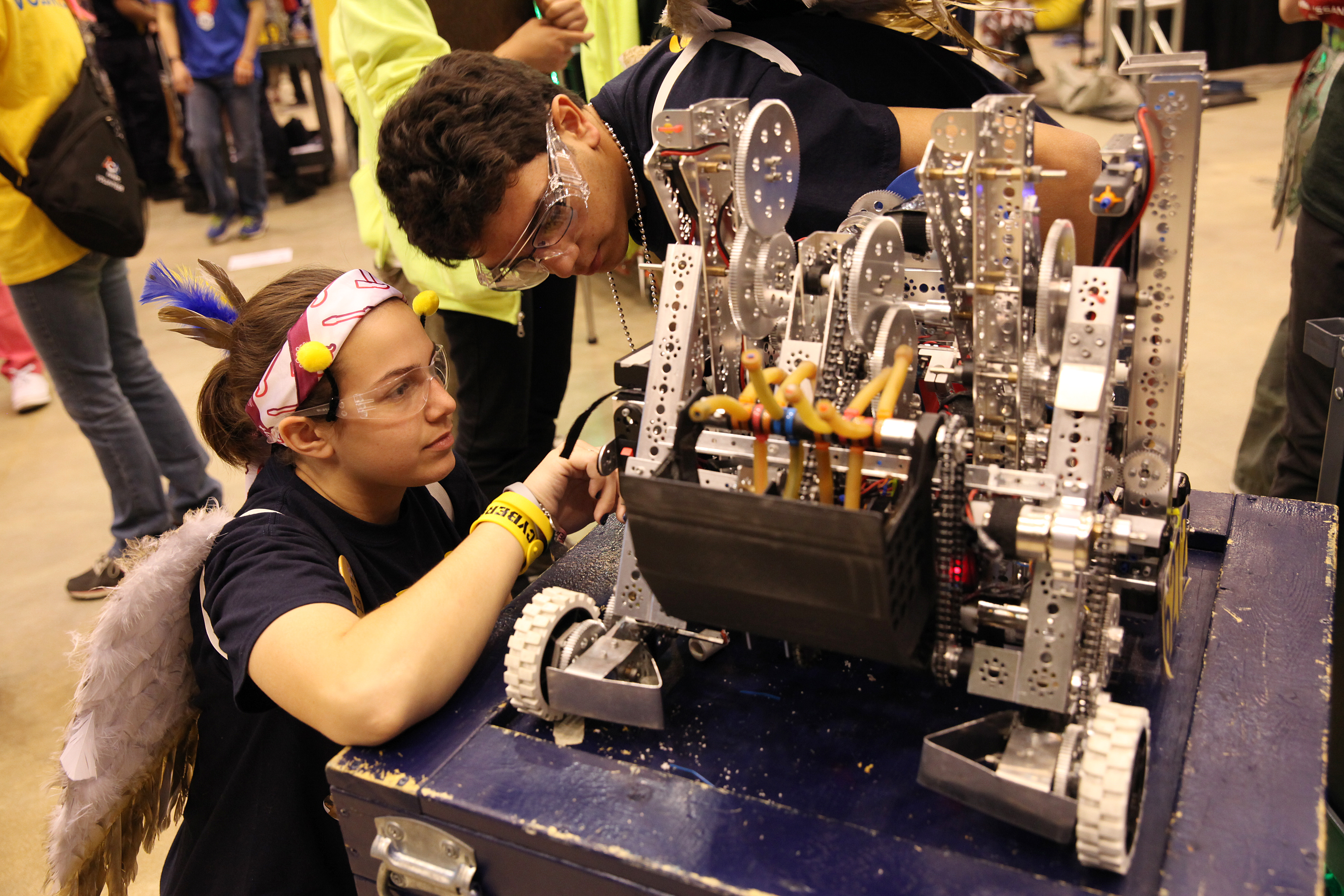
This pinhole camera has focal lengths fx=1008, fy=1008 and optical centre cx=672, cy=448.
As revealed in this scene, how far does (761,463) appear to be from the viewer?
3.00ft

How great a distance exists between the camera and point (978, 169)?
0.87m

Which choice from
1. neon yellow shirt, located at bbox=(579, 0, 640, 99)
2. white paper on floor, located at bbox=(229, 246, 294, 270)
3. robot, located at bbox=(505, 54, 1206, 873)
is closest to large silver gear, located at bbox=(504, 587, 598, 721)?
robot, located at bbox=(505, 54, 1206, 873)

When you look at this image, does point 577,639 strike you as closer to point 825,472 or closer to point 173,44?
point 825,472

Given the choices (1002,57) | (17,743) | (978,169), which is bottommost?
(17,743)

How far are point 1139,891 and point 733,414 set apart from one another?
0.51 metres

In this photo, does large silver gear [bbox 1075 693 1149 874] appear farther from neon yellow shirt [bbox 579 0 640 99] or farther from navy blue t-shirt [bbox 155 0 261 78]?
navy blue t-shirt [bbox 155 0 261 78]

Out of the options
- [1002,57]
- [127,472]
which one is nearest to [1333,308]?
[1002,57]

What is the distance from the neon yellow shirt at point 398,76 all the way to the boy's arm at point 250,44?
3.65 meters

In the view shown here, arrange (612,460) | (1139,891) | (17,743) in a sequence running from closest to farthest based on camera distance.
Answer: (1139,891)
(612,460)
(17,743)

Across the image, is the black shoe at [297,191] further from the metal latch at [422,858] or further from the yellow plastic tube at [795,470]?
the yellow plastic tube at [795,470]

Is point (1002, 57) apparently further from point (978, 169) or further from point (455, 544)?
point (455, 544)

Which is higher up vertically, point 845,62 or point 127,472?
point 845,62

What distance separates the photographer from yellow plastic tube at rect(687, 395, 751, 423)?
89cm

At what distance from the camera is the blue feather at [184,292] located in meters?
1.31
